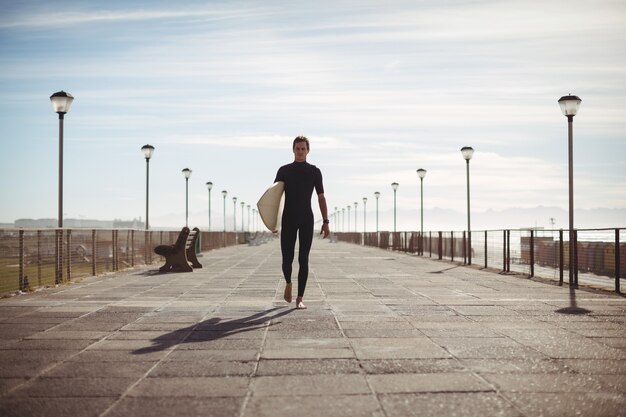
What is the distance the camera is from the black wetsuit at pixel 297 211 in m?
7.39

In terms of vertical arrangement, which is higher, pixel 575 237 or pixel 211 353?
pixel 575 237

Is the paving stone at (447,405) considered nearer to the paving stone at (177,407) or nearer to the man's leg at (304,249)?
the paving stone at (177,407)

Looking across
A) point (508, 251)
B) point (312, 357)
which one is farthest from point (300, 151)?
point (508, 251)

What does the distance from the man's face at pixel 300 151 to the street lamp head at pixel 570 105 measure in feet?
29.5

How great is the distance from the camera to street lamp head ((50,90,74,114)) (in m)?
13.7

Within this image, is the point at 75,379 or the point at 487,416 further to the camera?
the point at 75,379

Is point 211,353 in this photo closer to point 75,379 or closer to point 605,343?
point 75,379

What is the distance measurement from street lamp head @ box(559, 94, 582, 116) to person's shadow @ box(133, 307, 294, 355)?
9.93 meters

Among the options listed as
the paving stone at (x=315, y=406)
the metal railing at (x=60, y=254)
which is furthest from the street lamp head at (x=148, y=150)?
the paving stone at (x=315, y=406)

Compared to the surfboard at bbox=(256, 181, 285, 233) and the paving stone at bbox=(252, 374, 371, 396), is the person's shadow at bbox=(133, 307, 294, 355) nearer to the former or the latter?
the surfboard at bbox=(256, 181, 285, 233)

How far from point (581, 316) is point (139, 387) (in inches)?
212

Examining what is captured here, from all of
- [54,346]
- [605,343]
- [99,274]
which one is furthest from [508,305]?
[99,274]

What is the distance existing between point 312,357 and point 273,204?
331 centimetres

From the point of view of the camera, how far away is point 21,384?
383 centimetres
